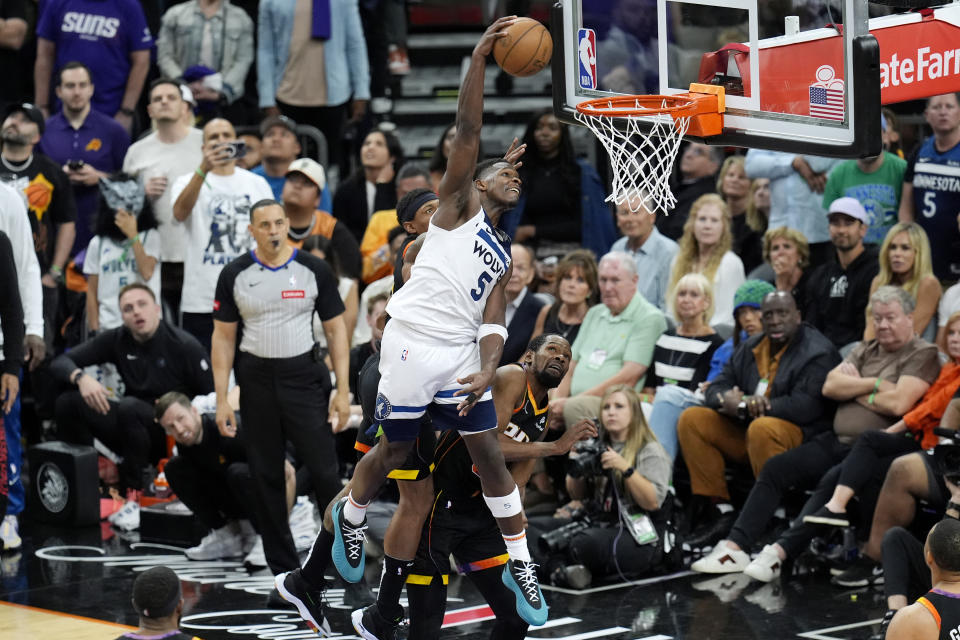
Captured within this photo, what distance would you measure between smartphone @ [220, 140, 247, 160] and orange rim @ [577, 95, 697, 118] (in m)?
4.50

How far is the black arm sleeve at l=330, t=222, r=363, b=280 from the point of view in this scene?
11.4 m

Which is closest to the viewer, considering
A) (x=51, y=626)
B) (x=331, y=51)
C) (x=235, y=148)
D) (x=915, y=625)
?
(x=915, y=625)

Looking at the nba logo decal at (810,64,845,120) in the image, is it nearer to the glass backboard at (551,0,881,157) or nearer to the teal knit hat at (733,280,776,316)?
the glass backboard at (551,0,881,157)

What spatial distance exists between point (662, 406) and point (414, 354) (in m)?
4.02

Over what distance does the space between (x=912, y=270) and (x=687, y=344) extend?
1.67 meters

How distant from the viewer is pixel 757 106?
7082mm

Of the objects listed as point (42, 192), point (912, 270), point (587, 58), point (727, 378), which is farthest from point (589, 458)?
point (42, 192)

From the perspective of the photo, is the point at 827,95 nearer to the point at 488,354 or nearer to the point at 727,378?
the point at 488,354

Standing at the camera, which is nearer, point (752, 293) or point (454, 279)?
point (454, 279)

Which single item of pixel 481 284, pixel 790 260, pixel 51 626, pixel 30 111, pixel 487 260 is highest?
pixel 30 111

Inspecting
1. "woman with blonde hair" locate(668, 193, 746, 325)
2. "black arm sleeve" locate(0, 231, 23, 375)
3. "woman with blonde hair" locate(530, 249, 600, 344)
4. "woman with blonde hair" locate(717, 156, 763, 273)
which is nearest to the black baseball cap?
"black arm sleeve" locate(0, 231, 23, 375)

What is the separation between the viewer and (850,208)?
10305mm

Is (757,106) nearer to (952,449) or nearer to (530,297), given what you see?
(952,449)

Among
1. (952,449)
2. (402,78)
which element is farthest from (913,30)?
(402,78)
